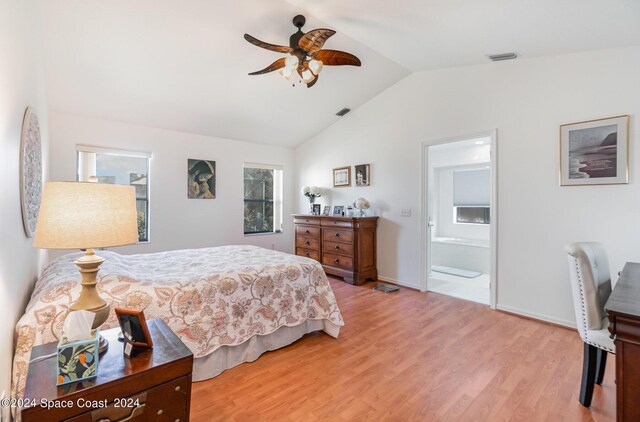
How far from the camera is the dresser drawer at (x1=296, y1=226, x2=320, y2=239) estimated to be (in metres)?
4.85

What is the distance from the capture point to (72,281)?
1.62 metres

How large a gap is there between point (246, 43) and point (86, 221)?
2564mm

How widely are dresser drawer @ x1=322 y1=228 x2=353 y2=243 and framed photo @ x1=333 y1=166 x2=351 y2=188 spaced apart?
87 centimetres

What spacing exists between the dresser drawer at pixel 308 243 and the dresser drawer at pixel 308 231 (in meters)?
0.07

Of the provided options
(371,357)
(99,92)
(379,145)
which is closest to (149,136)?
(99,92)

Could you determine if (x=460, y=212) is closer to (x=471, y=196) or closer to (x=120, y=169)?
(x=471, y=196)

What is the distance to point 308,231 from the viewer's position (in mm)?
5012

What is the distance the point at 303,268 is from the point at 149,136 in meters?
3.27

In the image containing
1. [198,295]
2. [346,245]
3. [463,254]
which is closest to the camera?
[198,295]

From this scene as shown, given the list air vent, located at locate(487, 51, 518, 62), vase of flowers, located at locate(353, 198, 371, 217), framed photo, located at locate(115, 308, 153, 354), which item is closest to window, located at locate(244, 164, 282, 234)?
vase of flowers, located at locate(353, 198, 371, 217)

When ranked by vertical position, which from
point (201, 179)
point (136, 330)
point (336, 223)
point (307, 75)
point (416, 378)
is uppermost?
point (307, 75)

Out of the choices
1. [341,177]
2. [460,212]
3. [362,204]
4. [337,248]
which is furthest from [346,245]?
[460,212]

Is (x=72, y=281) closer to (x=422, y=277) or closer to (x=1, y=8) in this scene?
(x=1, y=8)

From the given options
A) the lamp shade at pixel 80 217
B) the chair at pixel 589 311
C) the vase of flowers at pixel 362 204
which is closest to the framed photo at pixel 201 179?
the vase of flowers at pixel 362 204
